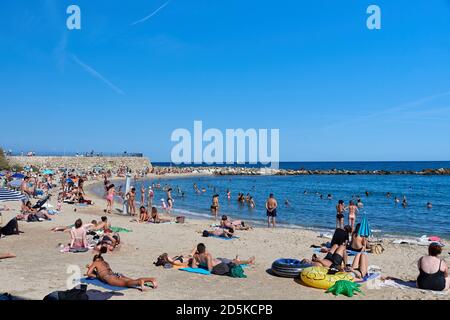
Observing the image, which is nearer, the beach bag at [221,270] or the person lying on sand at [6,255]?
the beach bag at [221,270]

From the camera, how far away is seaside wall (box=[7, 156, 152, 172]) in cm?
7056

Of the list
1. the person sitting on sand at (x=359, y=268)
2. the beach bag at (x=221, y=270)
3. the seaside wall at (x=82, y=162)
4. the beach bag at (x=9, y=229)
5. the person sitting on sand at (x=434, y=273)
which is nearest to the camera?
the person sitting on sand at (x=434, y=273)

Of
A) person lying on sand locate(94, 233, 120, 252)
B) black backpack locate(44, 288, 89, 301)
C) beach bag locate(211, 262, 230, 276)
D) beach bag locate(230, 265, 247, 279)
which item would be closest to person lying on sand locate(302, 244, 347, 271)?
beach bag locate(230, 265, 247, 279)

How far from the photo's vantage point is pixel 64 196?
25000 mm

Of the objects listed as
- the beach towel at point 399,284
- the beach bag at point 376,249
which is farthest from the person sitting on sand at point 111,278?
the beach bag at point 376,249

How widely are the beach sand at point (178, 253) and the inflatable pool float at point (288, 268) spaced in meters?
0.13

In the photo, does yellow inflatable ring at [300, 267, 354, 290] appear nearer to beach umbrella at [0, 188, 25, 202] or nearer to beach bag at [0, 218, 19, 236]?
beach bag at [0, 218, 19, 236]

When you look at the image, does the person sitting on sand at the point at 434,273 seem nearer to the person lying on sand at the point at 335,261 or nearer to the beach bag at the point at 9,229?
the person lying on sand at the point at 335,261

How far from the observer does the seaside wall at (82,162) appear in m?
70.6

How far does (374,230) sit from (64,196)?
1807cm

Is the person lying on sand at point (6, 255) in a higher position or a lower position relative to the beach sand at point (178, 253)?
higher

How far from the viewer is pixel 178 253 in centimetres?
1088

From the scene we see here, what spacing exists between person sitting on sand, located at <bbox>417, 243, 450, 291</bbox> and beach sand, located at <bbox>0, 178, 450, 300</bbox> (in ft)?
0.78
